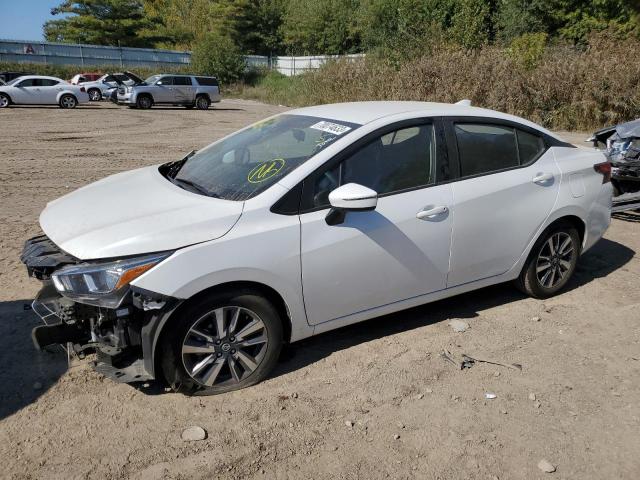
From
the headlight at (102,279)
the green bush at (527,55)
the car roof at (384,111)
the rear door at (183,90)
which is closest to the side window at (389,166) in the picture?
the car roof at (384,111)

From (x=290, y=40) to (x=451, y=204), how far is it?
62.2m

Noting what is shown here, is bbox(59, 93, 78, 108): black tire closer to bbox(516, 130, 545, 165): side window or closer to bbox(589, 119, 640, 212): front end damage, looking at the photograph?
bbox(589, 119, 640, 212): front end damage

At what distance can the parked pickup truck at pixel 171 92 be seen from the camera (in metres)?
26.2

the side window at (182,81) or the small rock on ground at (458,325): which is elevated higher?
the side window at (182,81)

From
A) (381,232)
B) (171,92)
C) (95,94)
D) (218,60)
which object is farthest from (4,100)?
(381,232)

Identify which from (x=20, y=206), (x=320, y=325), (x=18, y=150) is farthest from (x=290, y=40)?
A: (x=320, y=325)

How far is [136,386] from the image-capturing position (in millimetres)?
3373

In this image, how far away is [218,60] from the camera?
43.8 meters

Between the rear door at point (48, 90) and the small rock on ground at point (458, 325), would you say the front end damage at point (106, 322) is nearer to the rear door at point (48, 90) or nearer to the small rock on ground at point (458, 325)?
the small rock on ground at point (458, 325)

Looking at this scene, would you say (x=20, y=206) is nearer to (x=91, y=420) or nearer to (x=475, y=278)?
(x=91, y=420)

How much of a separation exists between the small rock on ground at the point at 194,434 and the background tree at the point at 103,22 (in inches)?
2389

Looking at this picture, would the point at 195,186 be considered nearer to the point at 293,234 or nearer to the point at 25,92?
the point at 293,234

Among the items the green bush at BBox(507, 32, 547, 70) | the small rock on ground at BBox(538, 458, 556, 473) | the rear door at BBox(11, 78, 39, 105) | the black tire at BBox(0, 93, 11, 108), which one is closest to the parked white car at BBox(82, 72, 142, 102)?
the rear door at BBox(11, 78, 39, 105)

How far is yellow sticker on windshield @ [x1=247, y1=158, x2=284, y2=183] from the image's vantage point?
3539 millimetres
